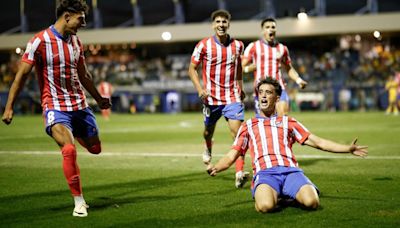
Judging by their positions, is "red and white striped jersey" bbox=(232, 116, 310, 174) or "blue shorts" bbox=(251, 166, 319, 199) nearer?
"blue shorts" bbox=(251, 166, 319, 199)

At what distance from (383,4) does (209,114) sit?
44063 millimetres

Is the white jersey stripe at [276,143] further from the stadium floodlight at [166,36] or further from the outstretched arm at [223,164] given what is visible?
the stadium floodlight at [166,36]

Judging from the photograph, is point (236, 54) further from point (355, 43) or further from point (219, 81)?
point (355, 43)

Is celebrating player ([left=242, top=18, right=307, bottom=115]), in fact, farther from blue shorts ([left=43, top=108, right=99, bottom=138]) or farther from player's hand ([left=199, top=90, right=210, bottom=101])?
blue shorts ([left=43, top=108, right=99, bottom=138])

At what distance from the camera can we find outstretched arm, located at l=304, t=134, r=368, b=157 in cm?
624

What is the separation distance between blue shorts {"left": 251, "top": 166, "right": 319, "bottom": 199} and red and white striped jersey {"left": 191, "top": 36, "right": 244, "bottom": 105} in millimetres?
3365

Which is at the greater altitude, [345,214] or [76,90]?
[76,90]

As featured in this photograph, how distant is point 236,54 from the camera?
10242mm

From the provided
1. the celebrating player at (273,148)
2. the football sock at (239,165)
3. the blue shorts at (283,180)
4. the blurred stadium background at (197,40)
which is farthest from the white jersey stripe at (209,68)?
the blurred stadium background at (197,40)

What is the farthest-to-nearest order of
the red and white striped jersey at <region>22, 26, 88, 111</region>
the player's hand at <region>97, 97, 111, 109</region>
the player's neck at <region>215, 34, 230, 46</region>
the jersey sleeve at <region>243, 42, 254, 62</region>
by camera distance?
the jersey sleeve at <region>243, 42, 254, 62</region>
the player's neck at <region>215, 34, 230, 46</region>
the player's hand at <region>97, 97, 111, 109</region>
the red and white striped jersey at <region>22, 26, 88, 111</region>

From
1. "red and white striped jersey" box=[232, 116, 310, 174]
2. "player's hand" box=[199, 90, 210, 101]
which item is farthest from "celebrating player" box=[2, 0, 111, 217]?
"player's hand" box=[199, 90, 210, 101]

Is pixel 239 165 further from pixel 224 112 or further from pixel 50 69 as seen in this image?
pixel 50 69

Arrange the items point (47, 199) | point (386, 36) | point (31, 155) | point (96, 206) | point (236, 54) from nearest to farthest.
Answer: point (96, 206), point (47, 199), point (236, 54), point (31, 155), point (386, 36)

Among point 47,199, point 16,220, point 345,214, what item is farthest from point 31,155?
point 345,214
